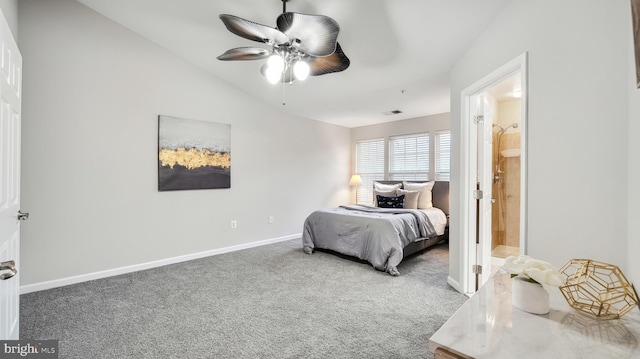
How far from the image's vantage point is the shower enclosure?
413cm

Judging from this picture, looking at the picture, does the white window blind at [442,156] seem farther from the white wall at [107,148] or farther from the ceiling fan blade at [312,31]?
the ceiling fan blade at [312,31]

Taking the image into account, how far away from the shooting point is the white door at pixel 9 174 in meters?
1.32

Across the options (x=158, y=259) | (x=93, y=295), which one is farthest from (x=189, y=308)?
(x=158, y=259)

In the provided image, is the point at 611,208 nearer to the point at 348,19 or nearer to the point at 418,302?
the point at 418,302

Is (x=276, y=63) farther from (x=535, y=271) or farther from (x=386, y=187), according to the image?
(x=386, y=187)

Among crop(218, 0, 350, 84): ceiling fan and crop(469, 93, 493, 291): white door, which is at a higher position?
crop(218, 0, 350, 84): ceiling fan

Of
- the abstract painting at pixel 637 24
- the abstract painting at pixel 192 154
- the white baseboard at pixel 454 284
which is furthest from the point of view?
the abstract painting at pixel 192 154

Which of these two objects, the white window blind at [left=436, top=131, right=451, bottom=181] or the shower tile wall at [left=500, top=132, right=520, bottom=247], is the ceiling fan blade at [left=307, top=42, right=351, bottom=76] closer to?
the shower tile wall at [left=500, top=132, right=520, bottom=247]

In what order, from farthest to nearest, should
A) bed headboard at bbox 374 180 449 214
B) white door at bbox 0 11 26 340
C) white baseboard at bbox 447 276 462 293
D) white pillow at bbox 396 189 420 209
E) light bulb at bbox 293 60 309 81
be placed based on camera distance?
bed headboard at bbox 374 180 449 214 < white pillow at bbox 396 189 420 209 < white baseboard at bbox 447 276 462 293 < light bulb at bbox 293 60 309 81 < white door at bbox 0 11 26 340

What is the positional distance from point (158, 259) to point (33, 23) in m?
2.79

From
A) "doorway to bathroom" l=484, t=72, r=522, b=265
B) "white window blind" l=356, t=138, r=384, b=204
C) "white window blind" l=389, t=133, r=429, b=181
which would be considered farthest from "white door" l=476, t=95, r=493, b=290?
"white window blind" l=356, t=138, r=384, b=204

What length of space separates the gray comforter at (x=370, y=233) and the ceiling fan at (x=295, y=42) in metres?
1.99

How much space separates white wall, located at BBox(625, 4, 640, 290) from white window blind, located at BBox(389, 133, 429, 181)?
4.51 metres

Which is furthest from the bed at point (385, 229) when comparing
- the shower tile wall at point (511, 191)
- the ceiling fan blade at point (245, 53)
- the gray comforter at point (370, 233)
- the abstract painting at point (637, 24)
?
the abstract painting at point (637, 24)
